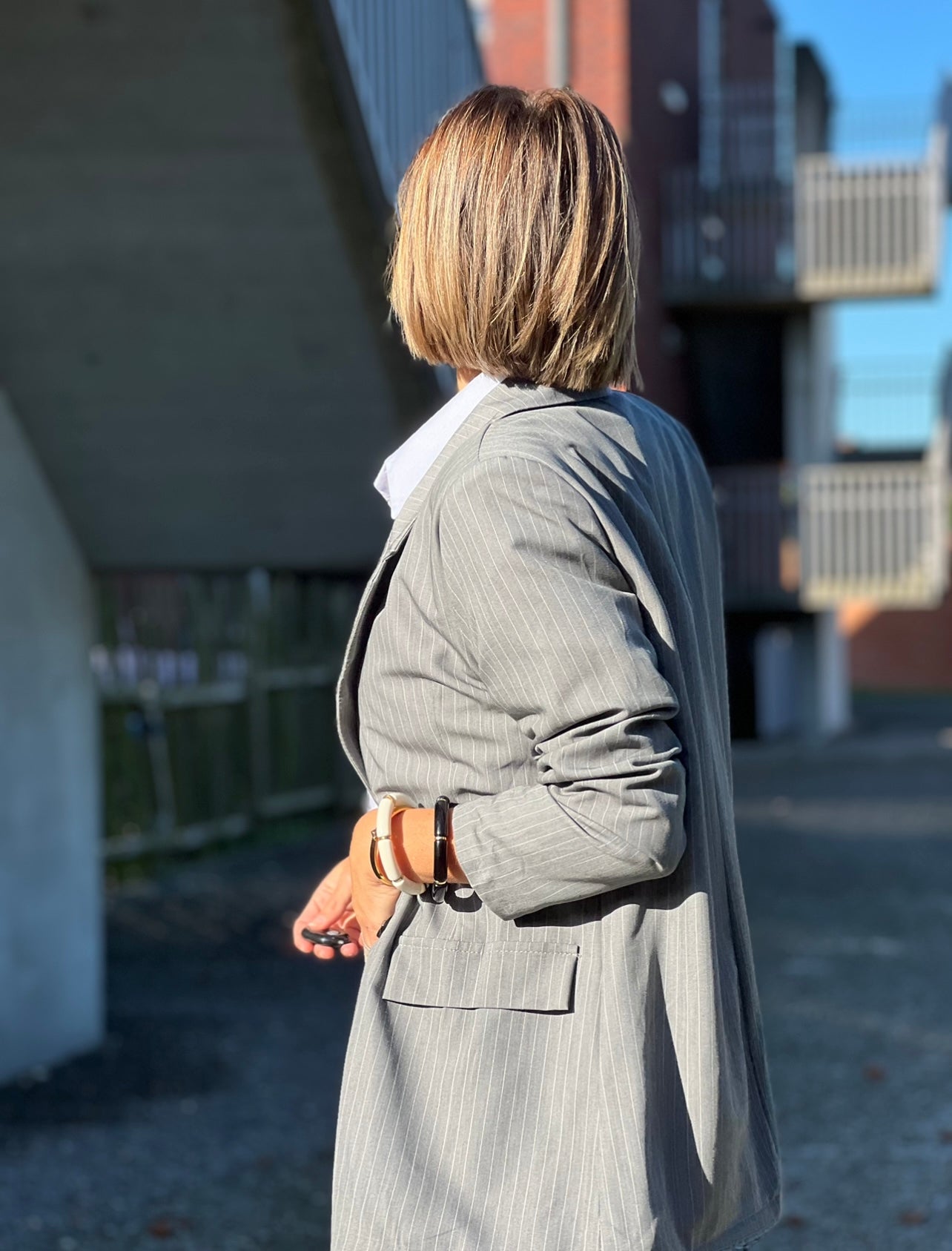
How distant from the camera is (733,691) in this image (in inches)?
868

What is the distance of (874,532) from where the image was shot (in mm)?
17672

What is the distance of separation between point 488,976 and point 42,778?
4.24 m

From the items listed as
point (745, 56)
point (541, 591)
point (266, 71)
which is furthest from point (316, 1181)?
point (745, 56)

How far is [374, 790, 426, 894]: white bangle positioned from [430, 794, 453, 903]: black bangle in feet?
0.11

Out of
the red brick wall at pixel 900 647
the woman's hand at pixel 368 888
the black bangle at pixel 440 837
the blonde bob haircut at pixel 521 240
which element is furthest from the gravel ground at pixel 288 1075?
the red brick wall at pixel 900 647

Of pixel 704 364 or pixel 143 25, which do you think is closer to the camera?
pixel 143 25

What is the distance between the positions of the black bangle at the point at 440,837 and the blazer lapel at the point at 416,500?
0.52 feet

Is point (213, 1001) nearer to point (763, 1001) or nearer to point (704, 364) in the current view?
point (763, 1001)

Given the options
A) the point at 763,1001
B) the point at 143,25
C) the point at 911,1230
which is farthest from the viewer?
the point at 763,1001

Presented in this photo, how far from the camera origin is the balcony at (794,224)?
684 inches

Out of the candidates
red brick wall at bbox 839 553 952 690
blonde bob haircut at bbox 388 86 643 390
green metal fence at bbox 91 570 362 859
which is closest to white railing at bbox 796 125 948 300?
green metal fence at bbox 91 570 362 859

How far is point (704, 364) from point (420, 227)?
18831 millimetres

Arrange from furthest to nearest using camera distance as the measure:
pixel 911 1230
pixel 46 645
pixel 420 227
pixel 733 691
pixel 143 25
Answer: pixel 733 691 < pixel 46 645 < pixel 911 1230 < pixel 143 25 < pixel 420 227

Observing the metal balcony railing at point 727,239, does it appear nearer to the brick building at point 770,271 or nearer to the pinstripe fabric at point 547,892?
the brick building at point 770,271
